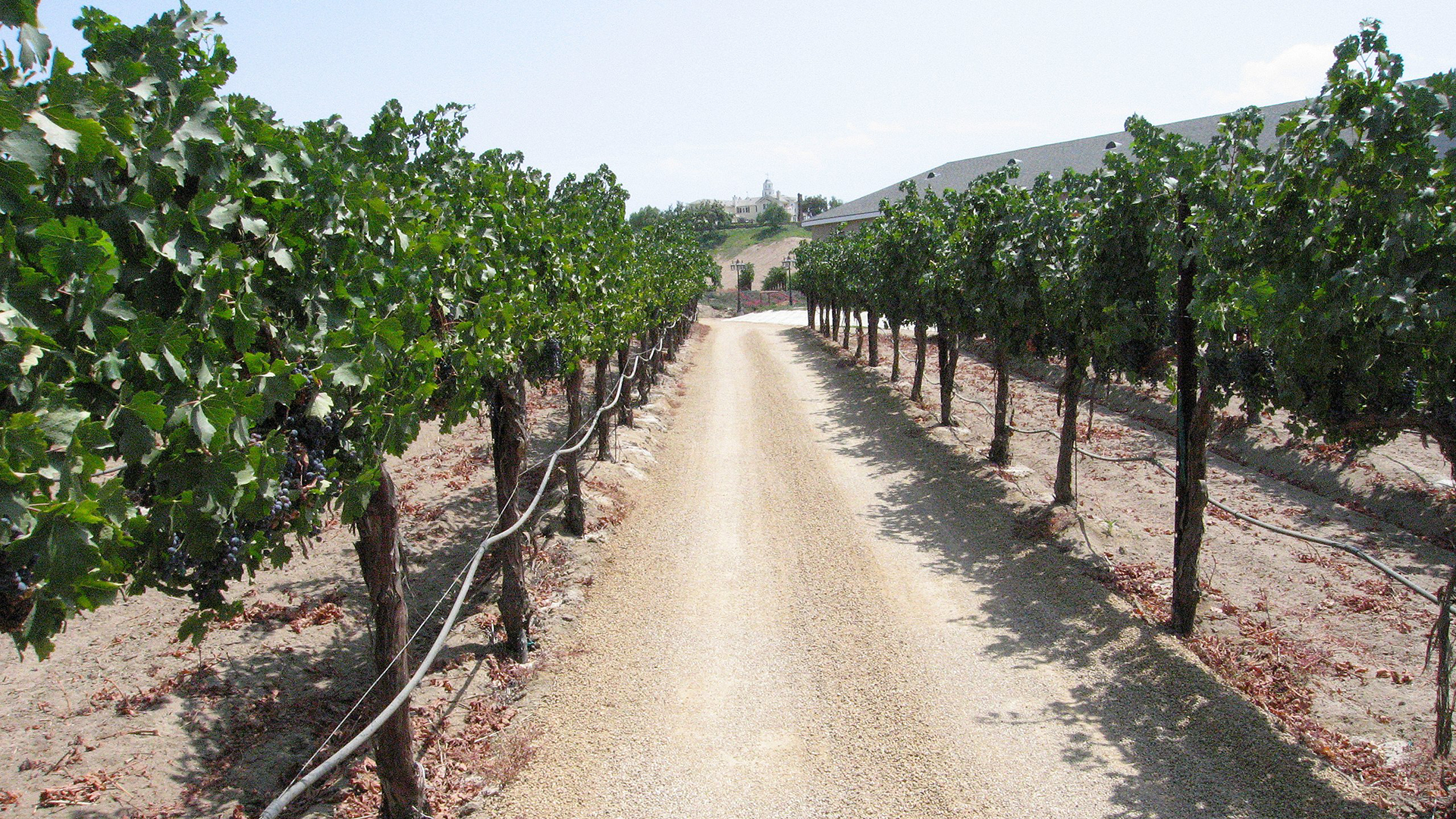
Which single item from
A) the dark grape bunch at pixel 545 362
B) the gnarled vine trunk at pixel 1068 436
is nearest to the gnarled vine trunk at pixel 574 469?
the dark grape bunch at pixel 545 362

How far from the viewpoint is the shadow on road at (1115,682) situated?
6098 mm

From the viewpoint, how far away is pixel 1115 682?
7801mm

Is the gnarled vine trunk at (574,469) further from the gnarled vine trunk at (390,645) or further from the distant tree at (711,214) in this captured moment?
the distant tree at (711,214)

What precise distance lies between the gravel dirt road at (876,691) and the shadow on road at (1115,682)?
0.08 ft

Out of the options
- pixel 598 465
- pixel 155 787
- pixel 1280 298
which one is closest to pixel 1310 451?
pixel 1280 298

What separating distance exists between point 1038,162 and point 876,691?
175ft

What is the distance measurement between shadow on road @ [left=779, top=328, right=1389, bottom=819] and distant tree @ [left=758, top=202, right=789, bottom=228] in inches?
4435

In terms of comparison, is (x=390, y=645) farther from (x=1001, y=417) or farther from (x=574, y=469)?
(x=1001, y=417)

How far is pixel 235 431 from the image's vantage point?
3537 millimetres

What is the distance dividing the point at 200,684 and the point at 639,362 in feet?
49.5

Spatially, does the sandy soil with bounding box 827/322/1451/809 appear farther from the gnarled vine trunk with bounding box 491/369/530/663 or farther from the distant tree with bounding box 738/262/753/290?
the distant tree with bounding box 738/262/753/290

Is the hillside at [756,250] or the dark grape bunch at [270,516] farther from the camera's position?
the hillside at [756,250]

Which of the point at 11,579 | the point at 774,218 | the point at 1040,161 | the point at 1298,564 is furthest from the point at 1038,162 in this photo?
the point at 774,218

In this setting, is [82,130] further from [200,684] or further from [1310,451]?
[1310,451]
